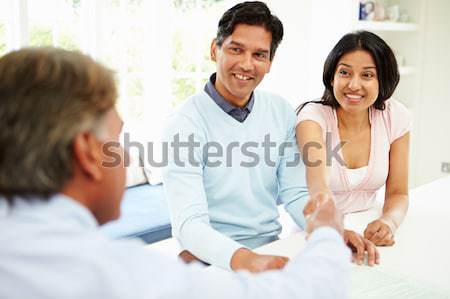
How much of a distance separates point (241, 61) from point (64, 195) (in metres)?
1.12

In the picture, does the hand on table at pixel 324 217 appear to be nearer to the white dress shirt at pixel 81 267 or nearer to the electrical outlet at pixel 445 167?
the white dress shirt at pixel 81 267

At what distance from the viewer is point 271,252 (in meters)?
1.37

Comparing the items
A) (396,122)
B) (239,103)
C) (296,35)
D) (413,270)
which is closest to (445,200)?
(396,122)

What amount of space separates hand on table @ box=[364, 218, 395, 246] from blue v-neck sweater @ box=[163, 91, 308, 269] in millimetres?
269

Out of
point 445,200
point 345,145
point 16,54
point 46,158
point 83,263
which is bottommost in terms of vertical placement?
point 445,200

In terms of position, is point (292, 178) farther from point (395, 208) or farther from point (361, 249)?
point (361, 249)

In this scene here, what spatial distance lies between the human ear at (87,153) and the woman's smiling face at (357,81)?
1.31m

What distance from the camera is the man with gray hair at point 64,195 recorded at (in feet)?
1.97

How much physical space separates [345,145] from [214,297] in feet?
4.25

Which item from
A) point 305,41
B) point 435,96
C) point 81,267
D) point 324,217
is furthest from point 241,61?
point 435,96

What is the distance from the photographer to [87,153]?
26.4 inches

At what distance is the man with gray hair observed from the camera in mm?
600

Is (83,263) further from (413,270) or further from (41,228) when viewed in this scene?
(413,270)

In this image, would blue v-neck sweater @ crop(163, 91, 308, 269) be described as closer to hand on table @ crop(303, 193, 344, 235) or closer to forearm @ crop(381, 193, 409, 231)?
forearm @ crop(381, 193, 409, 231)
